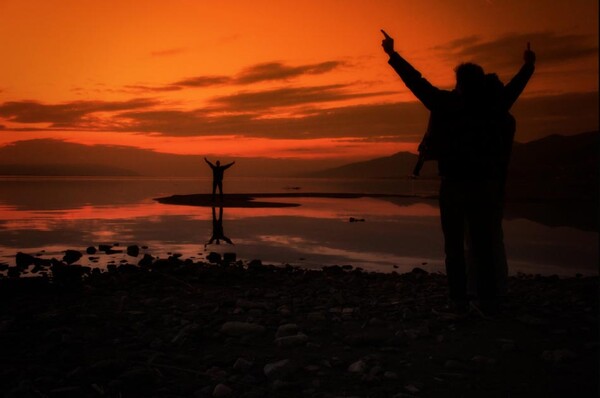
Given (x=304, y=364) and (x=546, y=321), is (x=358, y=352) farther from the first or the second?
(x=546, y=321)

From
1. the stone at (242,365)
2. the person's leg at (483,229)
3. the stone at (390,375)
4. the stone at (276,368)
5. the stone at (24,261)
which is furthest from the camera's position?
the stone at (24,261)

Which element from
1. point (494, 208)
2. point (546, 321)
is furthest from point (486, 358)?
point (494, 208)

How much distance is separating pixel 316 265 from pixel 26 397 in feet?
35.5

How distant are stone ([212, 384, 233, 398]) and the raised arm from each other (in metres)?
5.36

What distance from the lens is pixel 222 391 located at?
185 inches

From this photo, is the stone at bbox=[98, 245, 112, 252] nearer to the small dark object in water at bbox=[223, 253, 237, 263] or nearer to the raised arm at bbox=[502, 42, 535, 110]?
the small dark object in water at bbox=[223, 253, 237, 263]

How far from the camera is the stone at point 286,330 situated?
659 cm

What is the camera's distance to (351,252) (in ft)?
58.0

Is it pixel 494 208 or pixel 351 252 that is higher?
pixel 494 208

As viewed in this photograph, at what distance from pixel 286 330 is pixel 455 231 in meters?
2.81

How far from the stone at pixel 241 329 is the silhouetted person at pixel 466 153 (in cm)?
291

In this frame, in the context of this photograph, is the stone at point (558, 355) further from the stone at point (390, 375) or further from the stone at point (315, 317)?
the stone at point (315, 317)

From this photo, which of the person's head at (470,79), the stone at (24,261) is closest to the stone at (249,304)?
the person's head at (470,79)

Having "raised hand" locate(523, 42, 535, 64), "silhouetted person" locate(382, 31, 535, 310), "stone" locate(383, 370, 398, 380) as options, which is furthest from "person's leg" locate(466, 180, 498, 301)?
"stone" locate(383, 370, 398, 380)
